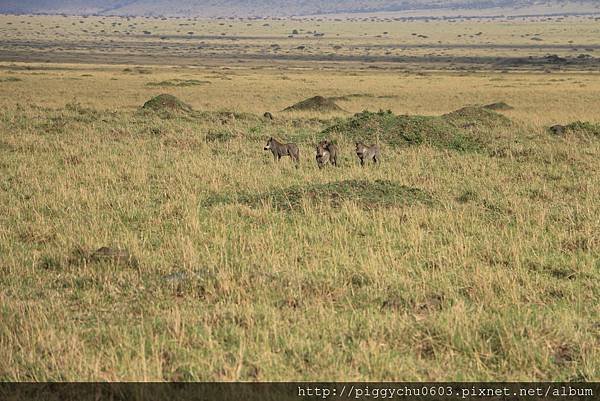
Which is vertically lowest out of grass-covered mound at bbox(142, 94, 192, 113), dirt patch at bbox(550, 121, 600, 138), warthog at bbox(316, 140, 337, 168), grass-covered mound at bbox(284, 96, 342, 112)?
grass-covered mound at bbox(284, 96, 342, 112)

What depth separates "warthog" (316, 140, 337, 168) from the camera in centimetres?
1609

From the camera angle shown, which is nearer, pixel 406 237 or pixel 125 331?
pixel 125 331

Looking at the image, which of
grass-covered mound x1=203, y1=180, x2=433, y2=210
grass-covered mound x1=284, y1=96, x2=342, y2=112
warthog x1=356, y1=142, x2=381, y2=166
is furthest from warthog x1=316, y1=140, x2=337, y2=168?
grass-covered mound x1=284, y1=96, x2=342, y2=112

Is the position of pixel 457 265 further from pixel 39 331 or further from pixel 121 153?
pixel 121 153

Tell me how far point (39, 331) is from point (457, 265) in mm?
4690

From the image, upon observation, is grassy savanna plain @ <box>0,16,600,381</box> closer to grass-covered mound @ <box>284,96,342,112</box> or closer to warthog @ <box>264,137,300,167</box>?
warthog @ <box>264,137,300,167</box>

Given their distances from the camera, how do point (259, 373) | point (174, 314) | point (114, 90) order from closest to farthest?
Result: point (259, 373) → point (174, 314) → point (114, 90)

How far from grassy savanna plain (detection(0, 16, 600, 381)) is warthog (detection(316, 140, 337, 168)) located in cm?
38

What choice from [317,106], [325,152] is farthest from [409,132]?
[317,106]

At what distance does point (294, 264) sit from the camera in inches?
330

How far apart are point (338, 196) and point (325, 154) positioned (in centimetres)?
425

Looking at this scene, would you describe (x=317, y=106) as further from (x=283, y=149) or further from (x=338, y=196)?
(x=338, y=196)

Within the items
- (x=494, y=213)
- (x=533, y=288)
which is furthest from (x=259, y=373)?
(x=494, y=213)

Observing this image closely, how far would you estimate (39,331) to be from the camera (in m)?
6.03
